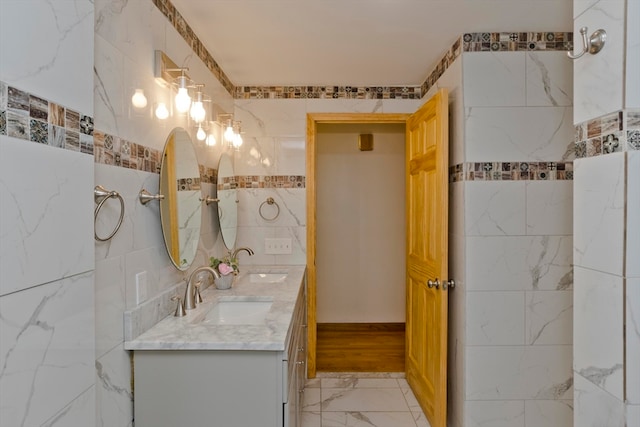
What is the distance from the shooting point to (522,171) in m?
2.18

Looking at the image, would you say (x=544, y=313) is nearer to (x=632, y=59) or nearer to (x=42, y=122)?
(x=632, y=59)

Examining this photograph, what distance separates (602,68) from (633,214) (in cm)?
38

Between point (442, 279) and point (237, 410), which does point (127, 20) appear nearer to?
point (237, 410)

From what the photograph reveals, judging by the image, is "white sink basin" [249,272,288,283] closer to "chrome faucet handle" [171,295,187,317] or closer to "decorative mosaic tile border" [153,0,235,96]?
"chrome faucet handle" [171,295,187,317]

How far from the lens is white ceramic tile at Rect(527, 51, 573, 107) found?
2.18 metres

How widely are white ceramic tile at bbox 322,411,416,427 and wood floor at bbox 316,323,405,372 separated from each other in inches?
27.2

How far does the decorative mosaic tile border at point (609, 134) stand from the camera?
920 millimetres

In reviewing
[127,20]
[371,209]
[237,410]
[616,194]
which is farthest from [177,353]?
[371,209]

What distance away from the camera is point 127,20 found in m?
1.44

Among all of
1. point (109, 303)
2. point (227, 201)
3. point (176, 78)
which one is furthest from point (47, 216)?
point (227, 201)

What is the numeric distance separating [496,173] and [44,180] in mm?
2079

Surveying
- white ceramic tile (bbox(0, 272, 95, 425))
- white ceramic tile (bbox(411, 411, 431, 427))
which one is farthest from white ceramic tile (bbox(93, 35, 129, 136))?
white ceramic tile (bbox(411, 411, 431, 427))

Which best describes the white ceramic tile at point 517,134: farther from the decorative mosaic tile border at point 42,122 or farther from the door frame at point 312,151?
the decorative mosaic tile border at point 42,122

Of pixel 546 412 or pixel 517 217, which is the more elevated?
pixel 517 217
